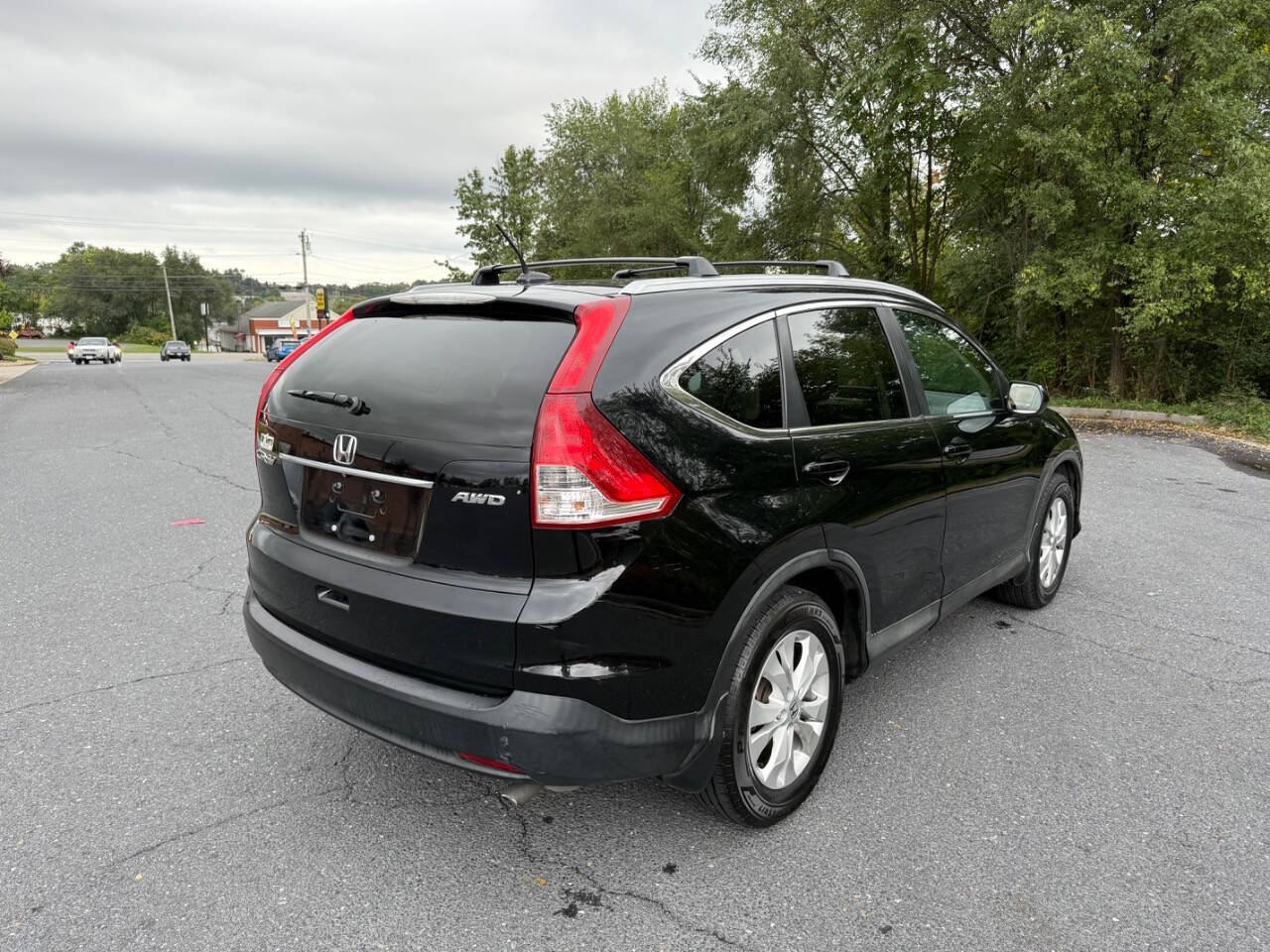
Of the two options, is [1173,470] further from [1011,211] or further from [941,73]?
[941,73]

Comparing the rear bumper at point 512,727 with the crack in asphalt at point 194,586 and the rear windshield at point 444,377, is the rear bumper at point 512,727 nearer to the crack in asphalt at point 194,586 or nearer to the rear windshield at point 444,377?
the rear windshield at point 444,377

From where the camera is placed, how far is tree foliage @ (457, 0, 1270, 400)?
11633 millimetres

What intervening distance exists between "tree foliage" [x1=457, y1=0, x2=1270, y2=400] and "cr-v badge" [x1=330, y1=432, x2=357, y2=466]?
42.7 ft

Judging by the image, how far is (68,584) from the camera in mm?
4691

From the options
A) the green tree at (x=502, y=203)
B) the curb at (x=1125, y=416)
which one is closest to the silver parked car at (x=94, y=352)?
the green tree at (x=502, y=203)

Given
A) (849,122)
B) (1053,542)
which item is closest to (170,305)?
(849,122)

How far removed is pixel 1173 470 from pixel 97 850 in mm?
10285

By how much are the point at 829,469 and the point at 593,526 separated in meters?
1.00

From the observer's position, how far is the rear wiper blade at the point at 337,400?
239 centimetres

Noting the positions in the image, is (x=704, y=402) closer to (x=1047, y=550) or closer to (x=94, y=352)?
(x=1047, y=550)

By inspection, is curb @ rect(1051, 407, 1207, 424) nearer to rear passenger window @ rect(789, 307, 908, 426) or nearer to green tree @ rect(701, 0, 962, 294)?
green tree @ rect(701, 0, 962, 294)

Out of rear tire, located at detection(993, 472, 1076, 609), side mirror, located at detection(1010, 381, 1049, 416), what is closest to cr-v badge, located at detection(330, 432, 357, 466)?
side mirror, located at detection(1010, 381, 1049, 416)

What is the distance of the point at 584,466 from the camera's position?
2.03 meters

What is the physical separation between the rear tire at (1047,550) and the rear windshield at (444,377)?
320cm
